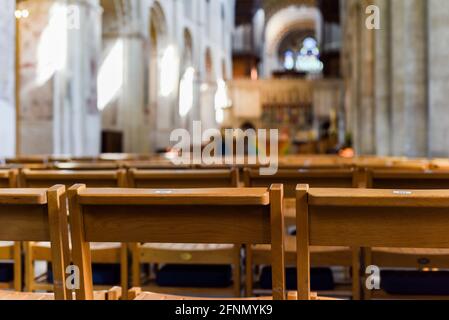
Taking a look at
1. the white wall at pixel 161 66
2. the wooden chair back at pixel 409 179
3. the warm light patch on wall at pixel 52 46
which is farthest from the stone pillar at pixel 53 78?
the wooden chair back at pixel 409 179

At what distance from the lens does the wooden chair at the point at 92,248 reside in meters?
3.03

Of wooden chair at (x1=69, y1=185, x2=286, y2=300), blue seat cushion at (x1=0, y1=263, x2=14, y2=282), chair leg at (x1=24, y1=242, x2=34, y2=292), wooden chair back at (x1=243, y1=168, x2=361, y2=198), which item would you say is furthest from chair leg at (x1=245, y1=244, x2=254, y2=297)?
blue seat cushion at (x1=0, y1=263, x2=14, y2=282)

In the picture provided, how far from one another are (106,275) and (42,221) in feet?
4.69

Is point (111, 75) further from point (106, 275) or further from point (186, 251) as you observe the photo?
point (186, 251)

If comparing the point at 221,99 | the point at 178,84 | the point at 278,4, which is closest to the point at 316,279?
the point at 178,84

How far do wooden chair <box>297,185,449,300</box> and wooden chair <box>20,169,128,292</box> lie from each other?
1.55 m

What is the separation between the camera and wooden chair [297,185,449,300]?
1604 millimetres

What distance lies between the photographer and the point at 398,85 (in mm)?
11852

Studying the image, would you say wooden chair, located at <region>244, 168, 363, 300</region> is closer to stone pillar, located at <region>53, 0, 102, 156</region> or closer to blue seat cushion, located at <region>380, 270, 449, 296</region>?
blue seat cushion, located at <region>380, 270, 449, 296</region>

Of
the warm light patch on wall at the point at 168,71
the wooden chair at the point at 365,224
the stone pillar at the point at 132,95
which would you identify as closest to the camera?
the wooden chair at the point at 365,224

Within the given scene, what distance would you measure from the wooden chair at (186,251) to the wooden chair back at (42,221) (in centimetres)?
113

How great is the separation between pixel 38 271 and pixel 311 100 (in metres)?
25.4

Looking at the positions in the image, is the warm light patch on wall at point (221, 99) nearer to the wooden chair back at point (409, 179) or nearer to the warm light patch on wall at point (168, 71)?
the warm light patch on wall at point (168, 71)

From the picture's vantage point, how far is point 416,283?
2750 mm
